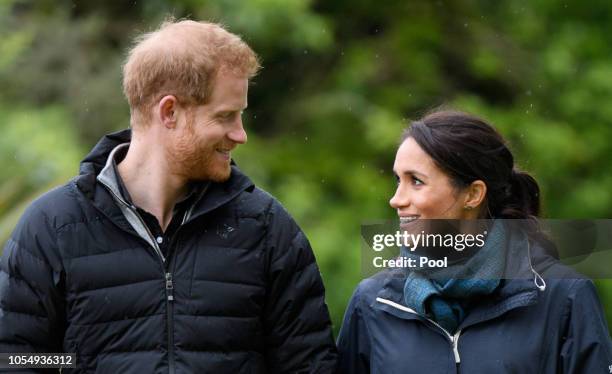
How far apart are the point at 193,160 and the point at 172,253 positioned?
282mm

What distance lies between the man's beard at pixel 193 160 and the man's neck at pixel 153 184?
0.03 m

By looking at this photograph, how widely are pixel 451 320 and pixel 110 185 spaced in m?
1.07

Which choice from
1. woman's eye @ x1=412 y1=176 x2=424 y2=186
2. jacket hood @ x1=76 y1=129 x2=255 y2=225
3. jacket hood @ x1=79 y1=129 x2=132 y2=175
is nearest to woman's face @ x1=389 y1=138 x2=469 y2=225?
woman's eye @ x1=412 y1=176 x2=424 y2=186

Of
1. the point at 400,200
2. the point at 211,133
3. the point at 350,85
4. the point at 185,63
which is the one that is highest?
the point at 350,85

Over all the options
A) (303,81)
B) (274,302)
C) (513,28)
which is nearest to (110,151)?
(274,302)

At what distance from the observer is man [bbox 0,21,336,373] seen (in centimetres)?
366

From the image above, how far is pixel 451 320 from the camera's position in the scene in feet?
12.0

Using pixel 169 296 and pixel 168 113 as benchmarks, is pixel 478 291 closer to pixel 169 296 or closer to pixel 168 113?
pixel 169 296

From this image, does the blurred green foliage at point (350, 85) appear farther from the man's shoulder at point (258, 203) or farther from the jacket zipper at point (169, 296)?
the jacket zipper at point (169, 296)

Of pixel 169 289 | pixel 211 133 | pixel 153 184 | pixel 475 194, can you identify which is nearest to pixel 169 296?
pixel 169 289

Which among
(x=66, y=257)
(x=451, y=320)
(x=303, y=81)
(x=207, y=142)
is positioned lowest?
(x=451, y=320)

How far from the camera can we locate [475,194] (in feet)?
12.3

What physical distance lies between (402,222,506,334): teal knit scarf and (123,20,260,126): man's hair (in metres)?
0.81

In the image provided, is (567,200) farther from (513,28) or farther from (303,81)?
(303,81)
